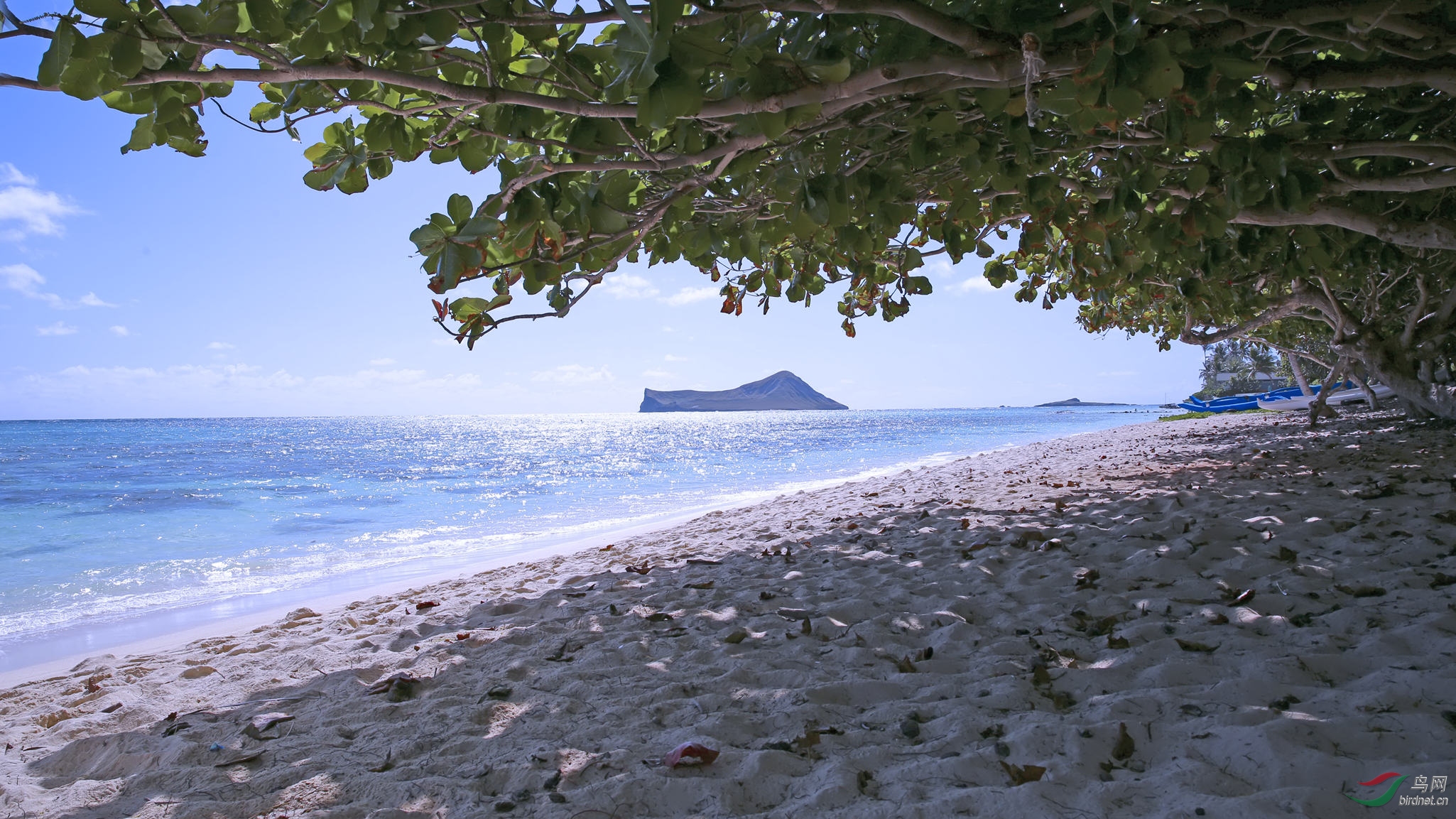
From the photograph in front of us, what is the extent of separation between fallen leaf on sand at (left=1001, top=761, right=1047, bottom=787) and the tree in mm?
1742

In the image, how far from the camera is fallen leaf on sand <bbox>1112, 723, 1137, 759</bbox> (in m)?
1.66

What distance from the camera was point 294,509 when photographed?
12.9 metres

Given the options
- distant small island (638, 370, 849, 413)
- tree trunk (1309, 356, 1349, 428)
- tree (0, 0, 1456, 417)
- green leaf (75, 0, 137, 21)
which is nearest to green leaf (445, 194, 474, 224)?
tree (0, 0, 1456, 417)

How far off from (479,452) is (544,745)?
106 feet

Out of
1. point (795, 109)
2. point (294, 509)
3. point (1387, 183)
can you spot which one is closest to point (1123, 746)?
point (795, 109)

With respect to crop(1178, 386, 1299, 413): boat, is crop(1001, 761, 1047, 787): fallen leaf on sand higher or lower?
lower

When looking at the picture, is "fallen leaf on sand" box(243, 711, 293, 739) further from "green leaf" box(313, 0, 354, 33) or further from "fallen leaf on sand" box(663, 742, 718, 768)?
"green leaf" box(313, 0, 354, 33)

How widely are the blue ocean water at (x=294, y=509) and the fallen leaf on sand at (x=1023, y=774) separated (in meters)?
5.74

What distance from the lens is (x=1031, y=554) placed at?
11.9 ft

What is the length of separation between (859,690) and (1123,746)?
0.76m

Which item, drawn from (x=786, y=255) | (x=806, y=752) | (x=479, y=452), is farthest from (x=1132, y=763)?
(x=479, y=452)

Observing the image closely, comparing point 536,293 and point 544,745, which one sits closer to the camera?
point 544,745

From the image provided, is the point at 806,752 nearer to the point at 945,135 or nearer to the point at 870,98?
the point at 870,98

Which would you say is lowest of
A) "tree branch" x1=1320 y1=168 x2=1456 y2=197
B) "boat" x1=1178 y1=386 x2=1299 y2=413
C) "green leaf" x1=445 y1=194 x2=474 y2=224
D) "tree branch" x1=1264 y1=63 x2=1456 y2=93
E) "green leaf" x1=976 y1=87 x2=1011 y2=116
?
"boat" x1=1178 y1=386 x2=1299 y2=413
